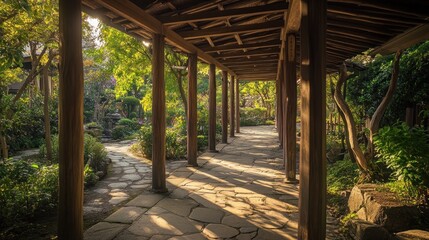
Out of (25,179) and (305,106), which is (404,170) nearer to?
(305,106)

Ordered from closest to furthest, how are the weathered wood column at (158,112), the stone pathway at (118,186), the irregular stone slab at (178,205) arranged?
the irregular stone slab at (178,205) < the stone pathway at (118,186) < the weathered wood column at (158,112)

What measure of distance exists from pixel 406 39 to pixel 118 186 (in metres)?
5.95

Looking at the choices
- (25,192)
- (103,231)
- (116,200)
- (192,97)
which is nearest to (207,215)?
(103,231)

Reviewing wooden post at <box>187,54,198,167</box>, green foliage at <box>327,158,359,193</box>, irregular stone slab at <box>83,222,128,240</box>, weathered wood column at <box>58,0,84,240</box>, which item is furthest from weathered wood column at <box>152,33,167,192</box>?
green foliage at <box>327,158,359,193</box>

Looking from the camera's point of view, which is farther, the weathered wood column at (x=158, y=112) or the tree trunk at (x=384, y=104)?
the weathered wood column at (x=158, y=112)

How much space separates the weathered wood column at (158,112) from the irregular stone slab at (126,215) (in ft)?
3.32

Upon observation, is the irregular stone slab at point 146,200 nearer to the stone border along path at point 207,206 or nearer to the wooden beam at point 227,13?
the stone border along path at point 207,206

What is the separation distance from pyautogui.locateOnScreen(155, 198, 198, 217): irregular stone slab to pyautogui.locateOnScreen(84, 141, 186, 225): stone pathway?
73 centimetres

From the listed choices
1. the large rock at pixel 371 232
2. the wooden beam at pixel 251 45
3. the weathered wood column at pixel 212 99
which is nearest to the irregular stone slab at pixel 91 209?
the large rock at pixel 371 232

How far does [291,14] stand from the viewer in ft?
14.9

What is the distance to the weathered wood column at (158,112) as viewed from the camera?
553 centimetres

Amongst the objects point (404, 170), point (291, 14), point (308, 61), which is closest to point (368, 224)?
point (404, 170)

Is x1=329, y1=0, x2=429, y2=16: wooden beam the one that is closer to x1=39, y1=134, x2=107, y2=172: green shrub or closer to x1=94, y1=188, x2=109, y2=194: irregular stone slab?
x1=94, y1=188, x2=109, y2=194: irregular stone slab

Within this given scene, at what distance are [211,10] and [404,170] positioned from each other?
4.15 m
